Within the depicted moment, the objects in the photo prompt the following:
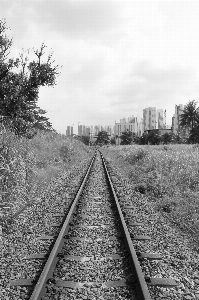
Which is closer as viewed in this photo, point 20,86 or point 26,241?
point 26,241

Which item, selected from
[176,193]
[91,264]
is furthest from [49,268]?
[176,193]

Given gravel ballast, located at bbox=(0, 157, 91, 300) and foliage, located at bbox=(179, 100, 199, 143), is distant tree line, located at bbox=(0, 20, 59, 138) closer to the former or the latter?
gravel ballast, located at bbox=(0, 157, 91, 300)

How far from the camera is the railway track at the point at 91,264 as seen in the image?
332 cm

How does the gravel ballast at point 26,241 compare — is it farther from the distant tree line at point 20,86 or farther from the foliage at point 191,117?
the foliage at point 191,117

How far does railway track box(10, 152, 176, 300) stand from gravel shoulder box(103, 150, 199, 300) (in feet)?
0.54

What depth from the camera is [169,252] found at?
4648mm

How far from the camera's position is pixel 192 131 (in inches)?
2837

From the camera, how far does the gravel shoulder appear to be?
11.4ft

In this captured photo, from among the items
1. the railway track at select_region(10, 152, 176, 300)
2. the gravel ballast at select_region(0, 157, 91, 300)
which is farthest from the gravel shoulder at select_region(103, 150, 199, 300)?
the gravel ballast at select_region(0, 157, 91, 300)

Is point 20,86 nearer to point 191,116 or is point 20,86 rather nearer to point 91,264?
point 91,264

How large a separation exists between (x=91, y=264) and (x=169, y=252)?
150 centimetres

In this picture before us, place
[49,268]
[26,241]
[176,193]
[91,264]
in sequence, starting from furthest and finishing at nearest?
[176,193], [26,241], [91,264], [49,268]

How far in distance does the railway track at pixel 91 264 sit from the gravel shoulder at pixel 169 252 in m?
0.16

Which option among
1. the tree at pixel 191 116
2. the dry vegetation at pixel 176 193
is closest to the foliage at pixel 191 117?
the tree at pixel 191 116
